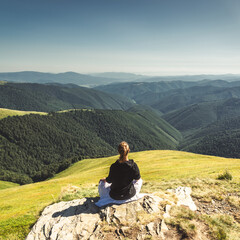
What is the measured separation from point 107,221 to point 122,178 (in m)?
2.87

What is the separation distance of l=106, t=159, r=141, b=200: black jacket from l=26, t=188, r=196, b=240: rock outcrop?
804 mm

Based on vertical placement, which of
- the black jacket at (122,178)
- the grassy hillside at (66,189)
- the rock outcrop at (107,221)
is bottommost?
the grassy hillside at (66,189)

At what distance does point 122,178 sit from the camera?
1191cm

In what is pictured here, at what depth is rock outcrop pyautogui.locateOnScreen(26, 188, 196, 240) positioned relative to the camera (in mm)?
10023

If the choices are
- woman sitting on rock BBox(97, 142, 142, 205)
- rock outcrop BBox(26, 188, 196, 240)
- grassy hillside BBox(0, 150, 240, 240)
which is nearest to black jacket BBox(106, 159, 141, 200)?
woman sitting on rock BBox(97, 142, 142, 205)

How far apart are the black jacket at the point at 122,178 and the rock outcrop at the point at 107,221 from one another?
2.64 ft

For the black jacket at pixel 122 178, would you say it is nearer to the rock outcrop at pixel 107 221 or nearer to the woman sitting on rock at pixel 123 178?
the woman sitting on rock at pixel 123 178

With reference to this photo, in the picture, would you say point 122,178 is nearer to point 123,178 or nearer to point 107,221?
point 123,178

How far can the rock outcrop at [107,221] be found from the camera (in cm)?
1002

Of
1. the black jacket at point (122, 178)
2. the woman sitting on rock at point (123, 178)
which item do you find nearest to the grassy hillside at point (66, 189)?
the woman sitting on rock at point (123, 178)

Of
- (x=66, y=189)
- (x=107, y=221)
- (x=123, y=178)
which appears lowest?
(x=66, y=189)

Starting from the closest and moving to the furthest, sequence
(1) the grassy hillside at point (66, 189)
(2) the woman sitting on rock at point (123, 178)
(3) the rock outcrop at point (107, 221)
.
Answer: (3) the rock outcrop at point (107, 221) < (2) the woman sitting on rock at point (123, 178) < (1) the grassy hillside at point (66, 189)

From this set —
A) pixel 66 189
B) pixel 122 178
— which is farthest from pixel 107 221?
pixel 66 189

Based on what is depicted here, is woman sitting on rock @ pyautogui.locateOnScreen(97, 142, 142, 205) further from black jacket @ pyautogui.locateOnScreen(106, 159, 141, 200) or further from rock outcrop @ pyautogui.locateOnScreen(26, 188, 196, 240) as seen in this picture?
rock outcrop @ pyautogui.locateOnScreen(26, 188, 196, 240)
